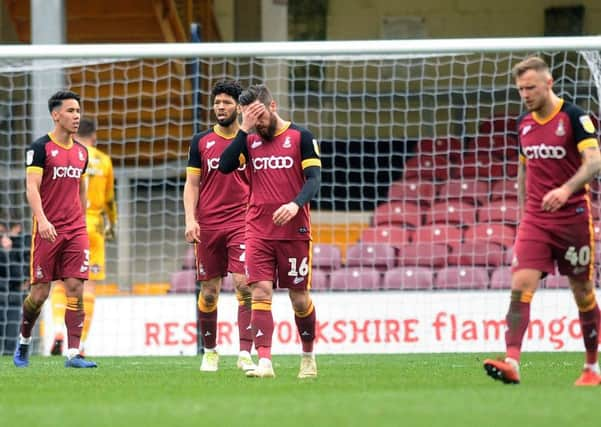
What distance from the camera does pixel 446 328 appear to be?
13961 mm

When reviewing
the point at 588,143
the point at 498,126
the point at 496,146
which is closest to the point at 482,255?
the point at 496,146

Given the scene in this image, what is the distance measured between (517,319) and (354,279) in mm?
7058

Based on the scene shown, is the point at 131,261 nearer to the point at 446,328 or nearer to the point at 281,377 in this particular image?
the point at 446,328

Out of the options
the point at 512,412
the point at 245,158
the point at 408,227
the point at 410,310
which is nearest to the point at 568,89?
the point at 408,227

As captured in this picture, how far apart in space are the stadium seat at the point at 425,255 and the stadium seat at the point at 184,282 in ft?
7.77

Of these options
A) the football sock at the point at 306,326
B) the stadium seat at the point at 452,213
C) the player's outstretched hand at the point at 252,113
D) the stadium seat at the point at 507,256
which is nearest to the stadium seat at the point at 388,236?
the stadium seat at the point at 452,213

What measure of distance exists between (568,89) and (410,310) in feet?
14.6

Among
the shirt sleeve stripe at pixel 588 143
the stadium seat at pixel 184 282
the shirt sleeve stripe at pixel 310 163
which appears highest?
the shirt sleeve stripe at pixel 588 143

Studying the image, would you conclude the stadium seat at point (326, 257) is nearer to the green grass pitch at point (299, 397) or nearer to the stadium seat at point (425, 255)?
the stadium seat at point (425, 255)

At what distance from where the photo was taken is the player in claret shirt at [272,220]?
8.87 m

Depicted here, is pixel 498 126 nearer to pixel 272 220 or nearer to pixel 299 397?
pixel 272 220

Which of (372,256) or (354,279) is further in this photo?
(372,256)

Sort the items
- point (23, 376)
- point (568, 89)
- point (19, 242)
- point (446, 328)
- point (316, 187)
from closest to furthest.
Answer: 1. point (316, 187)
2. point (23, 376)
3. point (446, 328)
4. point (19, 242)
5. point (568, 89)

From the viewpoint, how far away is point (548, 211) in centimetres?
789
